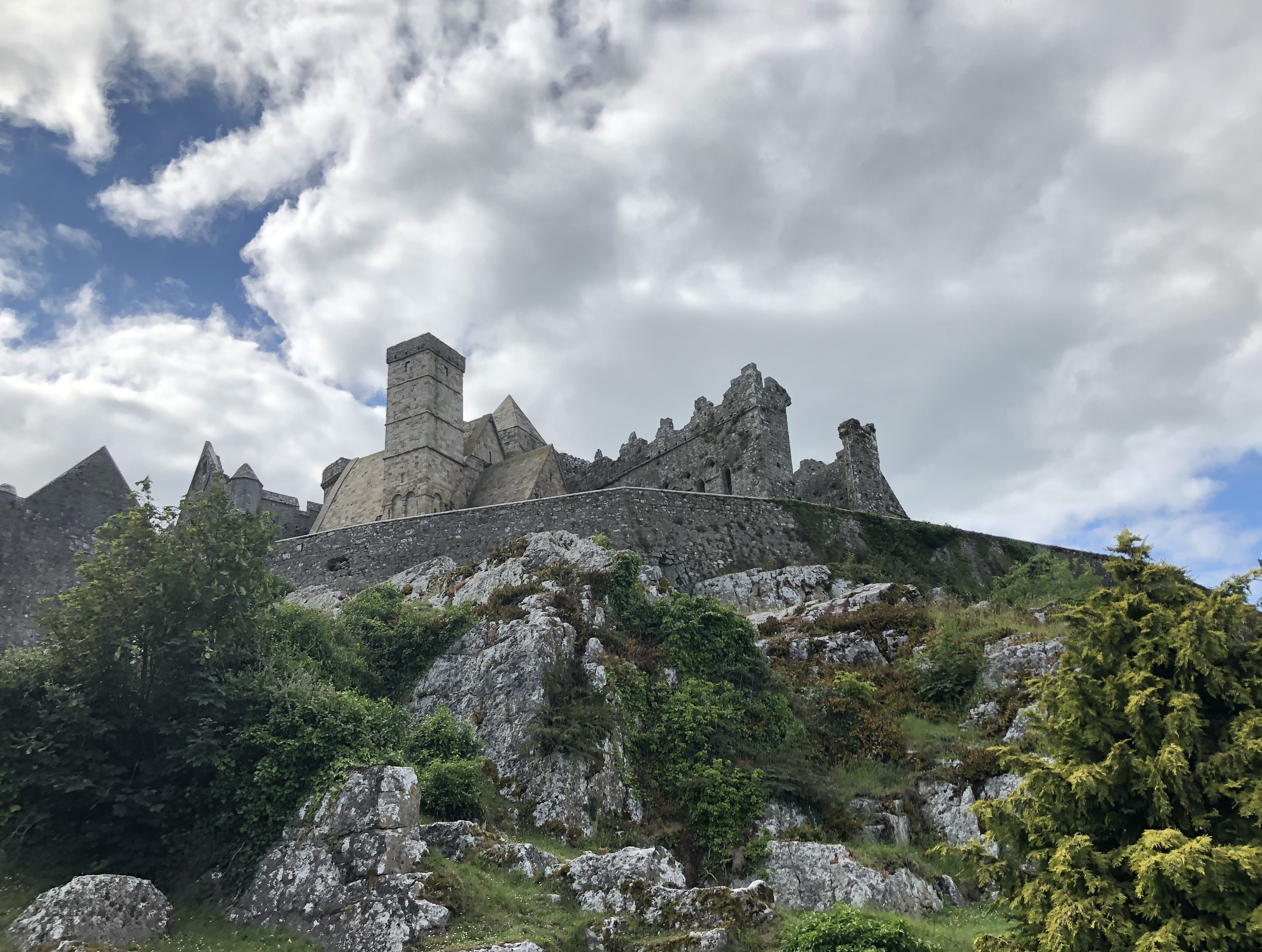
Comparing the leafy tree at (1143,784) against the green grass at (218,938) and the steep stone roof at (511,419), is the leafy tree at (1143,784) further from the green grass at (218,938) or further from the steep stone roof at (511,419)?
the steep stone roof at (511,419)

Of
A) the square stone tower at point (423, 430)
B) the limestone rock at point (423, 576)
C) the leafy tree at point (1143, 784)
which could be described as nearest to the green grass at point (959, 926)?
the leafy tree at point (1143, 784)

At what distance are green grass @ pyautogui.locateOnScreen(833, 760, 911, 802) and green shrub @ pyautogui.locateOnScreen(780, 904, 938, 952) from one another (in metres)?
5.22

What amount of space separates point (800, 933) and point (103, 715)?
11.4 m

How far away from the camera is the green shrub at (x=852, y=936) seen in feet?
32.2

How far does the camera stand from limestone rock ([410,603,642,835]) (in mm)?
15695

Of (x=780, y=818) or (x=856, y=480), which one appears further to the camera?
(x=856, y=480)

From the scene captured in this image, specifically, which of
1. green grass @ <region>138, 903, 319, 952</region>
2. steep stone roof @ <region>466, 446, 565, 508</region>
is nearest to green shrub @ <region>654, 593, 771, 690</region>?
green grass @ <region>138, 903, 319, 952</region>

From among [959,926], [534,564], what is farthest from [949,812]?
[534,564]

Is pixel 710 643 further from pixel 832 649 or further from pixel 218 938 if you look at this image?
pixel 218 938

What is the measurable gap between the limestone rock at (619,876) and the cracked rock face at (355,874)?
207 centimetres

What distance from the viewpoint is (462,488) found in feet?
117

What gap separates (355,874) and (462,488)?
24.7 metres

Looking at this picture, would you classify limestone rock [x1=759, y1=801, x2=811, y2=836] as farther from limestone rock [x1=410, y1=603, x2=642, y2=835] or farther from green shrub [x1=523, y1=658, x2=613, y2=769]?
green shrub [x1=523, y1=658, x2=613, y2=769]

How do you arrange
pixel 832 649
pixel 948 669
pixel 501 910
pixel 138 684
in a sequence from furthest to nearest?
pixel 832 649 → pixel 948 669 → pixel 138 684 → pixel 501 910
